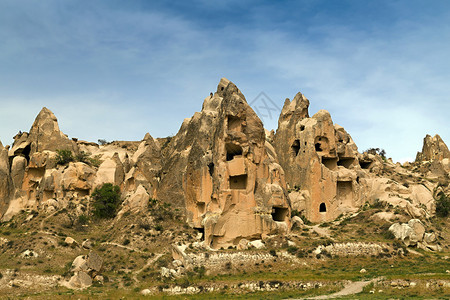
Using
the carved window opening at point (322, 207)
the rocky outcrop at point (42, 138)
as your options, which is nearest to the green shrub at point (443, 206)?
the carved window opening at point (322, 207)

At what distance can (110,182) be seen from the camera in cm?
7156

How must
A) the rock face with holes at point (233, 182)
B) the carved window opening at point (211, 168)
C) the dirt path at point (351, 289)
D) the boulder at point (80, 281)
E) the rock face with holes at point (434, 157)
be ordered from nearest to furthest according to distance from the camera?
1. the dirt path at point (351, 289)
2. the boulder at point (80, 281)
3. the rock face with holes at point (233, 182)
4. the carved window opening at point (211, 168)
5. the rock face with holes at point (434, 157)

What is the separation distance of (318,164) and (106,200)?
27913mm

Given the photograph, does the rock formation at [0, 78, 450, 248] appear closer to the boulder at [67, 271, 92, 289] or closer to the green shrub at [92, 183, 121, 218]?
the green shrub at [92, 183, 121, 218]

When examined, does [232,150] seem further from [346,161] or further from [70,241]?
[346,161]

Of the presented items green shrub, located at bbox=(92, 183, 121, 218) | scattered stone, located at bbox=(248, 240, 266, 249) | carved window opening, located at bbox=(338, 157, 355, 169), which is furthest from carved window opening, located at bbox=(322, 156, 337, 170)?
green shrub, located at bbox=(92, 183, 121, 218)

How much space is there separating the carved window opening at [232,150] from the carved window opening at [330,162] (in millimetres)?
16130

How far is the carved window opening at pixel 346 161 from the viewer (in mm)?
76250

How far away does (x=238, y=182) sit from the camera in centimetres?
6141

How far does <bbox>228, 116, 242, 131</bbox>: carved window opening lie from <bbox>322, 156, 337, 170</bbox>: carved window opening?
16509 mm

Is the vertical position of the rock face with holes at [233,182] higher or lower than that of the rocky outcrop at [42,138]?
lower

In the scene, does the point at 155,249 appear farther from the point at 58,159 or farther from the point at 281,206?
the point at 58,159

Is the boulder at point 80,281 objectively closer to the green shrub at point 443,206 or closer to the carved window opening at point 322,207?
the carved window opening at point 322,207

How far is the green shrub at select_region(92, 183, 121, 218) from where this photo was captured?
6812 centimetres
